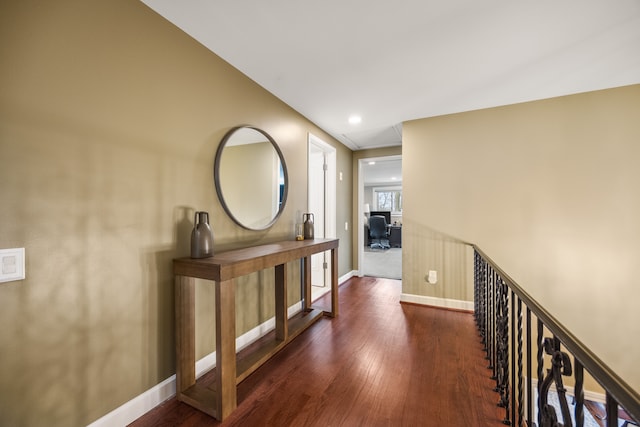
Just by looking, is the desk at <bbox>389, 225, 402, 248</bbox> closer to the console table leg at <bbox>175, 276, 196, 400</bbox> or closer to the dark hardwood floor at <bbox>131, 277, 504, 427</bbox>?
the dark hardwood floor at <bbox>131, 277, 504, 427</bbox>

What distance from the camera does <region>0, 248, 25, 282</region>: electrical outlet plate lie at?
0.97 metres

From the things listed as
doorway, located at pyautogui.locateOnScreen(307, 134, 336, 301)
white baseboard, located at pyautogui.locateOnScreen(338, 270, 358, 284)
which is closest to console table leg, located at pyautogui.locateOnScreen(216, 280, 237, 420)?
doorway, located at pyautogui.locateOnScreen(307, 134, 336, 301)

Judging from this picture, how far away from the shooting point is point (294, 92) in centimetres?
245

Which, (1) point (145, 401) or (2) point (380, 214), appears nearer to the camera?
(1) point (145, 401)

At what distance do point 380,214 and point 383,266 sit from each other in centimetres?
433

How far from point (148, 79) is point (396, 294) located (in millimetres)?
3493

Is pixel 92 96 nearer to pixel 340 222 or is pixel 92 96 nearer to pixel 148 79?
pixel 148 79

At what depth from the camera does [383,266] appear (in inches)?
215

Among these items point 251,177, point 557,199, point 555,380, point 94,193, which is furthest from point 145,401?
point 557,199

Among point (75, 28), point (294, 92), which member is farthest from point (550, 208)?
point (75, 28)

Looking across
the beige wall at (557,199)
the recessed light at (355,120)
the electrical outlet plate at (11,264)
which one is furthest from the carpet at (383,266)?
the electrical outlet plate at (11,264)

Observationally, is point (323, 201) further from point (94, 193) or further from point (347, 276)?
point (94, 193)

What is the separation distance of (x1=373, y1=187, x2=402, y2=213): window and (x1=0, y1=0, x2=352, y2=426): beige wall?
9.34 metres

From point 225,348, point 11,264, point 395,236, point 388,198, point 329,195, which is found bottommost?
point 395,236
